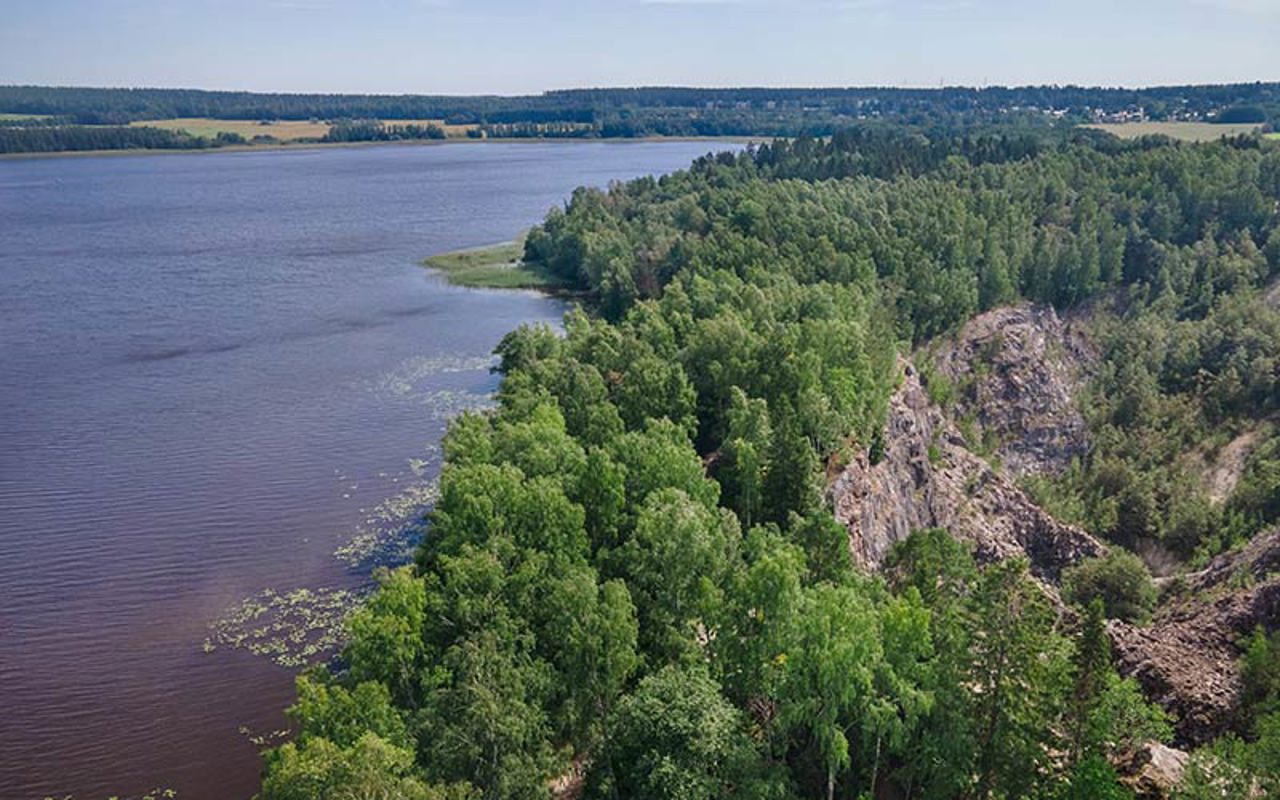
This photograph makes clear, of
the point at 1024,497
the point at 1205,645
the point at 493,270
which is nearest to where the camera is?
the point at 1205,645

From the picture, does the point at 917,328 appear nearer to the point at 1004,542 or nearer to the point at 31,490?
the point at 1004,542

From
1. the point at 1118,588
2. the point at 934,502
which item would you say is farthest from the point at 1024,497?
the point at 1118,588

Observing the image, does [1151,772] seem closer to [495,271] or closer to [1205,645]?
[1205,645]

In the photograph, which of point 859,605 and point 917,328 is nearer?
point 859,605

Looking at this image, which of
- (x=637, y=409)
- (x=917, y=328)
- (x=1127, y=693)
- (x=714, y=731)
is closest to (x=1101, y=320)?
(x=917, y=328)

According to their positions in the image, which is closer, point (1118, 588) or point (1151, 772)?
point (1151, 772)

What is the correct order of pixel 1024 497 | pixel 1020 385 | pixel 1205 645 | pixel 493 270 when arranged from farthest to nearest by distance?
pixel 493 270, pixel 1020 385, pixel 1024 497, pixel 1205 645

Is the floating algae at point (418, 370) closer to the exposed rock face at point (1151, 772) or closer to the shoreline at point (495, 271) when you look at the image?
the shoreline at point (495, 271)

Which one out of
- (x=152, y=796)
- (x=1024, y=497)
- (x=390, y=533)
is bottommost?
(x=1024, y=497)
